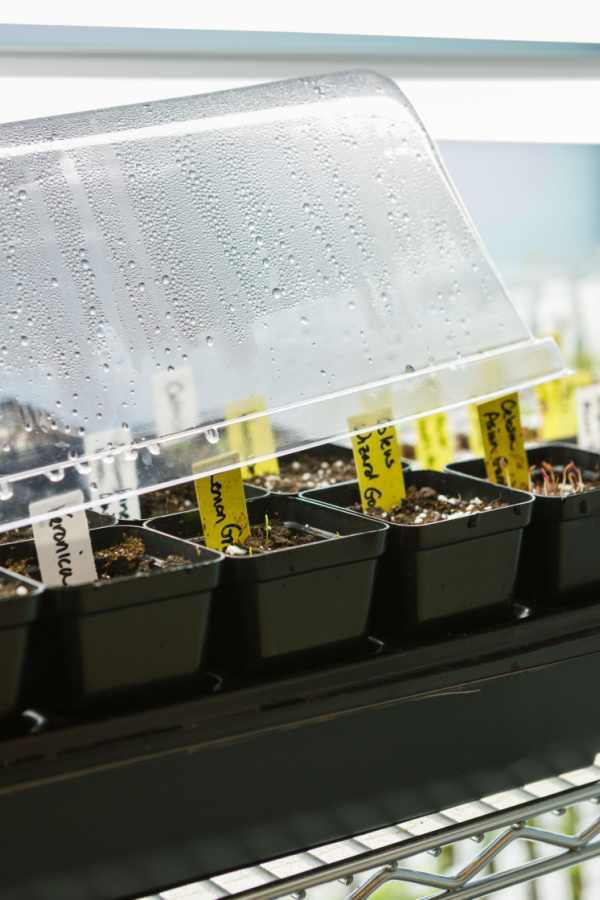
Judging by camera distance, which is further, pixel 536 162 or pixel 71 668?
pixel 536 162

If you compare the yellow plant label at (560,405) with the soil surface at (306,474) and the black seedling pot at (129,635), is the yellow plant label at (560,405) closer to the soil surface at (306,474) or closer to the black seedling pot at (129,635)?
the soil surface at (306,474)

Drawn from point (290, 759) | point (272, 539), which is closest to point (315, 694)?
point (290, 759)

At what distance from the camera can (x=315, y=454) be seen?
62.7 inches

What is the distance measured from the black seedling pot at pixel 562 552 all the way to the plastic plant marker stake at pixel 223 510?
1.28ft

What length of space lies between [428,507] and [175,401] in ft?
1.56

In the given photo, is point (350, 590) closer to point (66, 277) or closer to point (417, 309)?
point (417, 309)

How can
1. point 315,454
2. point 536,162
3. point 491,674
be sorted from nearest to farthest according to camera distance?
point 491,674
point 315,454
point 536,162

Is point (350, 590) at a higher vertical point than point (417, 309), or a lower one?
lower

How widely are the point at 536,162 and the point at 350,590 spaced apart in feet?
7.22

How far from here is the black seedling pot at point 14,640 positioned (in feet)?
2.52

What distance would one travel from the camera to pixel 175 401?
33.0 inches

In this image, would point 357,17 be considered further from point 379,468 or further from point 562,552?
point 562,552

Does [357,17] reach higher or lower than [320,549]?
higher

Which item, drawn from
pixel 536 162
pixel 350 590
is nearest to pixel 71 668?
pixel 350 590
